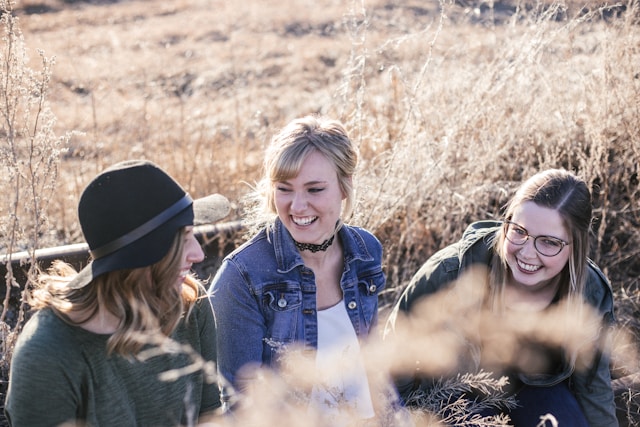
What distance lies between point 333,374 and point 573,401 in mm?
1095

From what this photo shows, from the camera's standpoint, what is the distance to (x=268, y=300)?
2.54m

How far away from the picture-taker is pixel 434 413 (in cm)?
248

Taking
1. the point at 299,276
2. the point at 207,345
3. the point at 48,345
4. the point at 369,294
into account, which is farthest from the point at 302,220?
the point at 48,345

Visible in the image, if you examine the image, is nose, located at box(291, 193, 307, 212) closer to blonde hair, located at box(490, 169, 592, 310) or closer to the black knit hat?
the black knit hat

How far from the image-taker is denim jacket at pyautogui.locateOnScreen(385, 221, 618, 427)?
2.76 meters

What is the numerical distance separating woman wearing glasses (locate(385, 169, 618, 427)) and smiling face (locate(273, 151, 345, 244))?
0.57 m

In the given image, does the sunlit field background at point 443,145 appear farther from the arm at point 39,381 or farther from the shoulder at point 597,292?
the arm at point 39,381

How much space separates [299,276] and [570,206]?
1.12 m

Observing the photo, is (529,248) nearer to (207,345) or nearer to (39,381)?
(207,345)

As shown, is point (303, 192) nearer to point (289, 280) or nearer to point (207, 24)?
point (289, 280)

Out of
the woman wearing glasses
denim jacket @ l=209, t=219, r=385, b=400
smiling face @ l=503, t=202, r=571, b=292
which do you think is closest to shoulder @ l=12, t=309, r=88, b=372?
denim jacket @ l=209, t=219, r=385, b=400

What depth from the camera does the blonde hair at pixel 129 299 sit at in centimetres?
184

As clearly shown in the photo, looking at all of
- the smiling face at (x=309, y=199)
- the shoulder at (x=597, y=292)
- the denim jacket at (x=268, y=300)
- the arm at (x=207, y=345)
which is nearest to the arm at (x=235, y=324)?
the denim jacket at (x=268, y=300)

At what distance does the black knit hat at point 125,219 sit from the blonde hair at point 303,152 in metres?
0.69
